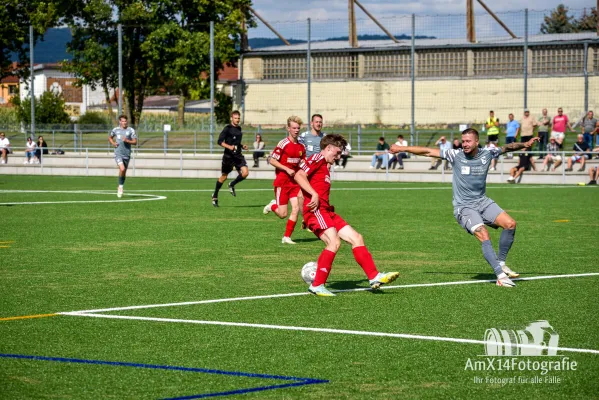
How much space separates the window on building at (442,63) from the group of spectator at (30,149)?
2105 centimetres

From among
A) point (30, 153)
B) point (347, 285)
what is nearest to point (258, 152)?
point (30, 153)

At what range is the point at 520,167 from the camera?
33.9 meters

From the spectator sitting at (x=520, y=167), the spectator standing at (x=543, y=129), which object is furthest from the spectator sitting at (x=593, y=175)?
the spectator standing at (x=543, y=129)

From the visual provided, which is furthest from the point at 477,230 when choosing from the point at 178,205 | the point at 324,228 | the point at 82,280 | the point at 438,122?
the point at 438,122

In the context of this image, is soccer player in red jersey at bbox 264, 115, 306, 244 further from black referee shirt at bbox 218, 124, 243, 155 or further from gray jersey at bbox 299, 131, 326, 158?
black referee shirt at bbox 218, 124, 243, 155

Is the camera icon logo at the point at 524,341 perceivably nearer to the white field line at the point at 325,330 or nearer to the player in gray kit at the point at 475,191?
the white field line at the point at 325,330

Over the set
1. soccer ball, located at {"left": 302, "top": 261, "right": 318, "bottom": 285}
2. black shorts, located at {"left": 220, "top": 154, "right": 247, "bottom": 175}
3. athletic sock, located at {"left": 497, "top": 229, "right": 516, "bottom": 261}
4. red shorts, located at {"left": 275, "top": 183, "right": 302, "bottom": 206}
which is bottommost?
soccer ball, located at {"left": 302, "top": 261, "right": 318, "bottom": 285}

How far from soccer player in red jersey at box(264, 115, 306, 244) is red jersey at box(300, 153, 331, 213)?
4.52m

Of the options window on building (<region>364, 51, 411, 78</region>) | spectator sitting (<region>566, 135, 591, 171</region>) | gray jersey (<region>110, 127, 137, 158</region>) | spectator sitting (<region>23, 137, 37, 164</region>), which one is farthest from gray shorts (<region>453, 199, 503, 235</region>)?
window on building (<region>364, 51, 411, 78</region>)

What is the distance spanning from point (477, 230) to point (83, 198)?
1658 cm

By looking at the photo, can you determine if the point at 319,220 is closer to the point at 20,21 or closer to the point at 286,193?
the point at 286,193

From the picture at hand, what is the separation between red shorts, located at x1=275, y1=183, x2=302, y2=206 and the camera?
15.7 m

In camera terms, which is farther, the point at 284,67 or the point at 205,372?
the point at 284,67

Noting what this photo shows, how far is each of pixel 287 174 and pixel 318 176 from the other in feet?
15.3
